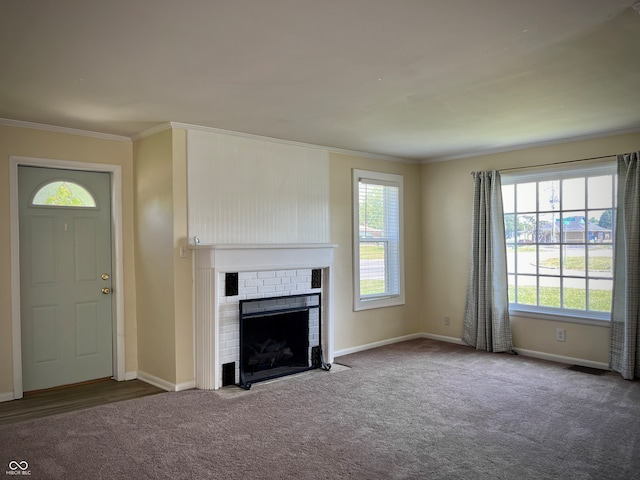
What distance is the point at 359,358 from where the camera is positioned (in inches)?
222

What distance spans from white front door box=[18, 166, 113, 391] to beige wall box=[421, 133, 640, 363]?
3956 millimetres

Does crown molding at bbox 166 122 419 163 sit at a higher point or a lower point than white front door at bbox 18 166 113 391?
higher

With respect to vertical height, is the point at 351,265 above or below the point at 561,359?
above

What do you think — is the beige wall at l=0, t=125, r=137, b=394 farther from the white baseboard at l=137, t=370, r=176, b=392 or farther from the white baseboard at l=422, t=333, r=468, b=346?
the white baseboard at l=422, t=333, r=468, b=346

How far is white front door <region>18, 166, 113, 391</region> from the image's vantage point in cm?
449

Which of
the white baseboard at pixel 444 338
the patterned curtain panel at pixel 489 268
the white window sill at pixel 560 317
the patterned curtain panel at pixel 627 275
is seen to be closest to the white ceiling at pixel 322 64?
the patterned curtain panel at pixel 627 275

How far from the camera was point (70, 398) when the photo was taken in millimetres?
4371

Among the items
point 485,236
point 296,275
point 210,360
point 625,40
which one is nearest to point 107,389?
point 210,360

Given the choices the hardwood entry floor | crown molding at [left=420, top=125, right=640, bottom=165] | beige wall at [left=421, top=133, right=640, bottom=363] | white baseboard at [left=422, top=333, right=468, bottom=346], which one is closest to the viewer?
the hardwood entry floor

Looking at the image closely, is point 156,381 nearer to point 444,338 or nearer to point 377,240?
point 377,240

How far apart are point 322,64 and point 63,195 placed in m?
2.98

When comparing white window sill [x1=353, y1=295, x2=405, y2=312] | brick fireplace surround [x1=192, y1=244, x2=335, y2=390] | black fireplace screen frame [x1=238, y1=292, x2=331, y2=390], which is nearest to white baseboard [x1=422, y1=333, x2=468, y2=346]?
white window sill [x1=353, y1=295, x2=405, y2=312]

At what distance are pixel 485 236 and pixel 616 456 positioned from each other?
10.4 feet

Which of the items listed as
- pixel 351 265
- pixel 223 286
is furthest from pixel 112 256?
pixel 351 265
